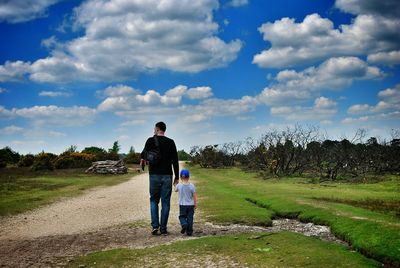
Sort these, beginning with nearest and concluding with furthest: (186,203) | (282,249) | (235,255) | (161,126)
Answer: (235,255) → (282,249) → (186,203) → (161,126)

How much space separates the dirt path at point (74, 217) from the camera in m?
12.5

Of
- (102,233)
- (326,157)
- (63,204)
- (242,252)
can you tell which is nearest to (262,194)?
(63,204)

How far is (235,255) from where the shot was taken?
8625 millimetres

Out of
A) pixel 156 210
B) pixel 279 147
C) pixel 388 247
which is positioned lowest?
pixel 388 247

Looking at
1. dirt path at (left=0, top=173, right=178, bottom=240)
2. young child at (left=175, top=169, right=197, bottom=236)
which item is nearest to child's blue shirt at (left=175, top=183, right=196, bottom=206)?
young child at (left=175, top=169, right=197, bottom=236)

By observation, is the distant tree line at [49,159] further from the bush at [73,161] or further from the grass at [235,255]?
the grass at [235,255]

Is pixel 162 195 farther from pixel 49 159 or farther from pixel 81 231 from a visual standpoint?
pixel 49 159

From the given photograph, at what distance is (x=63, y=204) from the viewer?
1956 centimetres

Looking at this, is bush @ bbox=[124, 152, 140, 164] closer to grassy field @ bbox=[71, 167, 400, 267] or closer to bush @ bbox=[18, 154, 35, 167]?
bush @ bbox=[18, 154, 35, 167]

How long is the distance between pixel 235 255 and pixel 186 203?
9.31 feet

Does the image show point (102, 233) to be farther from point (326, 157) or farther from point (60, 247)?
point (326, 157)

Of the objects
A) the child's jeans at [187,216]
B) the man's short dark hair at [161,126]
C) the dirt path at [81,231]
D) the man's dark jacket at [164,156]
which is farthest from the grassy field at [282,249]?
the man's short dark hair at [161,126]

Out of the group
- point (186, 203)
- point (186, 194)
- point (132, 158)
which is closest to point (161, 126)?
point (186, 194)

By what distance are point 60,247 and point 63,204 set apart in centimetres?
1001
